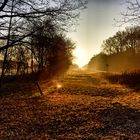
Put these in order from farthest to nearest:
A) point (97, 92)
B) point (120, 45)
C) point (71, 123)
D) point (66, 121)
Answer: point (120, 45)
point (97, 92)
point (66, 121)
point (71, 123)

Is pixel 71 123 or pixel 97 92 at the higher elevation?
pixel 97 92

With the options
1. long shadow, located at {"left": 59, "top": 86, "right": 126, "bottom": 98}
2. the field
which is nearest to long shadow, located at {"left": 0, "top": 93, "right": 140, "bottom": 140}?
the field

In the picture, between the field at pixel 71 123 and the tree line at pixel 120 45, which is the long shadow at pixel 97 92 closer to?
the field at pixel 71 123

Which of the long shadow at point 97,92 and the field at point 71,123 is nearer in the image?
the field at point 71,123

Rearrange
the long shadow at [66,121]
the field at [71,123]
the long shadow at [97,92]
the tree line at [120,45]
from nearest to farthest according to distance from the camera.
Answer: the field at [71,123]
the long shadow at [66,121]
the long shadow at [97,92]
the tree line at [120,45]

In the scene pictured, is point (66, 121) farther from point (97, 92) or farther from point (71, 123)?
point (97, 92)

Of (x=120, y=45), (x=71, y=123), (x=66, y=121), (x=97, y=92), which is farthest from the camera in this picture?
(x=120, y=45)

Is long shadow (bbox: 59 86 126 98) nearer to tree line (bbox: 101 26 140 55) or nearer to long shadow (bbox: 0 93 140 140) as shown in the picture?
long shadow (bbox: 0 93 140 140)

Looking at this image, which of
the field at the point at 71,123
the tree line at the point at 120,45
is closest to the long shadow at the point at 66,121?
the field at the point at 71,123

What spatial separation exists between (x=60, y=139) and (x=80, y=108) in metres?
7.79

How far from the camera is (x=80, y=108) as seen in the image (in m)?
20.0

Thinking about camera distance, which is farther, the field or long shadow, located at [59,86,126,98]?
long shadow, located at [59,86,126,98]

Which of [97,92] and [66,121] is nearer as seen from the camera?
[66,121]

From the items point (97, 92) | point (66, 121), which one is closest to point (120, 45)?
point (97, 92)
